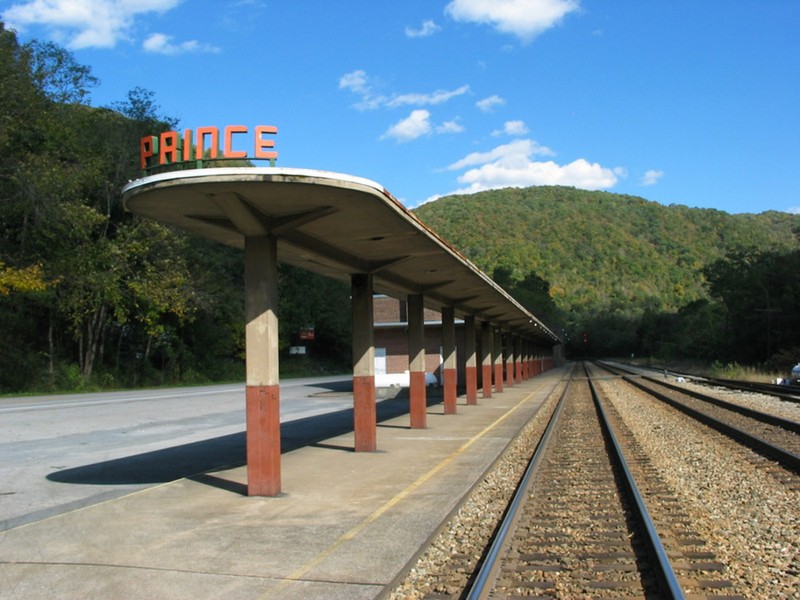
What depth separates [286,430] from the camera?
18.3 meters

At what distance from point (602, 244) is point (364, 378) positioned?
555 ft

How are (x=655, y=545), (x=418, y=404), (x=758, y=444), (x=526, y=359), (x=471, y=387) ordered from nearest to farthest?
(x=655, y=545) → (x=758, y=444) → (x=418, y=404) → (x=471, y=387) → (x=526, y=359)

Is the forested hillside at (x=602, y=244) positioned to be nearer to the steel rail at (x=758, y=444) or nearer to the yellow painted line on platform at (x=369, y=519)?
the steel rail at (x=758, y=444)

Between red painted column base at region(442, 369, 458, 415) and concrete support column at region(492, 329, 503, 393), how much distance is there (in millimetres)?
12199

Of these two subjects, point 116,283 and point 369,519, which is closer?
point 369,519

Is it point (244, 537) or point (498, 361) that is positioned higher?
point (498, 361)

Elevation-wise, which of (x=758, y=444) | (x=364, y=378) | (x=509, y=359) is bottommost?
(x=758, y=444)

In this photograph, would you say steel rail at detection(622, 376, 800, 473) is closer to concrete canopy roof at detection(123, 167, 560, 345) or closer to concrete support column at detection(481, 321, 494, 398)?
concrete canopy roof at detection(123, 167, 560, 345)

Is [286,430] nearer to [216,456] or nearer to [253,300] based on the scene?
[216,456]

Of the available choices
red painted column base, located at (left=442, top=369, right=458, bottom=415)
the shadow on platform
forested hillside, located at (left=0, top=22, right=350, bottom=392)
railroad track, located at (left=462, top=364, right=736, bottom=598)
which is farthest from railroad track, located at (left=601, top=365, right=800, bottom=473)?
forested hillside, located at (left=0, top=22, right=350, bottom=392)

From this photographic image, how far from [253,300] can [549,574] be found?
16.5 ft

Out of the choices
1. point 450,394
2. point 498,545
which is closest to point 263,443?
point 498,545

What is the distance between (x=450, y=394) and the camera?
73.2ft

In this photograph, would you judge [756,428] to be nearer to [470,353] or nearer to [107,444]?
[470,353]
